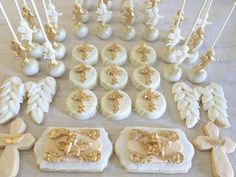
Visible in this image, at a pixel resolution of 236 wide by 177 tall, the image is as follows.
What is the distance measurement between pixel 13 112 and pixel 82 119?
0.59 ft

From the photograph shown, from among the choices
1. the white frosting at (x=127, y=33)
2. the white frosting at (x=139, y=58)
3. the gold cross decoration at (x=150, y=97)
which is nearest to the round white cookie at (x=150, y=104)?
the gold cross decoration at (x=150, y=97)

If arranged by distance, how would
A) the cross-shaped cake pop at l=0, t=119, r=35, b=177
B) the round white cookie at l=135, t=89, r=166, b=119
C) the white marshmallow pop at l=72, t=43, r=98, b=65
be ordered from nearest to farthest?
the cross-shaped cake pop at l=0, t=119, r=35, b=177, the round white cookie at l=135, t=89, r=166, b=119, the white marshmallow pop at l=72, t=43, r=98, b=65

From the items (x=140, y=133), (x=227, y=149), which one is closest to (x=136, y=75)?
(x=140, y=133)

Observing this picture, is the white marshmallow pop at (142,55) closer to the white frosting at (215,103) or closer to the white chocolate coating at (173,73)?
the white chocolate coating at (173,73)

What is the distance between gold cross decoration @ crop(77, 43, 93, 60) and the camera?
93 cm

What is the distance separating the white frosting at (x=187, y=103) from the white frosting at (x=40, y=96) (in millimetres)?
345

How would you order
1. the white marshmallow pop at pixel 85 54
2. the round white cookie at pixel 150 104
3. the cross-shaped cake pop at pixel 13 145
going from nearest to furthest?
the cross-shaped cake pop at pixel 13 145
the round white cookie at pixel 150 104
the white marshmallow pop at pixel 85 54

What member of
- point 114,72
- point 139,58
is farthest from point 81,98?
point 139,58

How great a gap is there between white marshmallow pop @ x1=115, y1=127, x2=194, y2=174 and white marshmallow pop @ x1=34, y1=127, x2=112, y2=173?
1.7 inches

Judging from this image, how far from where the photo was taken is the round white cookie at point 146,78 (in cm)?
88

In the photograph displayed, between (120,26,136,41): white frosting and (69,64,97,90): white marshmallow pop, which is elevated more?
(120,26,136,41): white frosting

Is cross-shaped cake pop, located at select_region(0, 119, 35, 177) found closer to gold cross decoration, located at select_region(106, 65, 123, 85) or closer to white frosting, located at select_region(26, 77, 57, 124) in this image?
white frosting, located at select_region(26, 77, 57, 124)

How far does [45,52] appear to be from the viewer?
867mm

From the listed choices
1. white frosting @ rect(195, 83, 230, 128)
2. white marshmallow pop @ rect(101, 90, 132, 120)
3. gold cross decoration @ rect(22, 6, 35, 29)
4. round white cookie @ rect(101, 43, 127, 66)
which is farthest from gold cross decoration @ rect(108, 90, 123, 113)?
gold cross decoration @ rect(22, 6, 35, 29)
